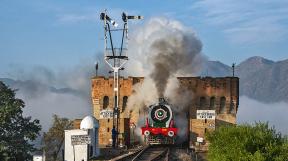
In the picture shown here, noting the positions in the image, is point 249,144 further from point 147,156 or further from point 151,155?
point 151,155

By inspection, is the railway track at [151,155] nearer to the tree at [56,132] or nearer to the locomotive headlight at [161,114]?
the locomotive headlight at [161,114]

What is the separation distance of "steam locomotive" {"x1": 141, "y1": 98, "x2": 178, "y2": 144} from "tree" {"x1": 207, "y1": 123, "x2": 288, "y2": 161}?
9.46 meters

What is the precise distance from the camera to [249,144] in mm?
41438

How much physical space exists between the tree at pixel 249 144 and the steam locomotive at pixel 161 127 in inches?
373

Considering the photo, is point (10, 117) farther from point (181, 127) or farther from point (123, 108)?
point (123, 108)

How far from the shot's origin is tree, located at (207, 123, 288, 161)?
128ft

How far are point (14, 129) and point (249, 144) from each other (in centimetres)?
1907

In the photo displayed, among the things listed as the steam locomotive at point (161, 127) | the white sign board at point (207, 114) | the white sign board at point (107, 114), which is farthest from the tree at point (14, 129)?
the white sign board at point (207, 114)

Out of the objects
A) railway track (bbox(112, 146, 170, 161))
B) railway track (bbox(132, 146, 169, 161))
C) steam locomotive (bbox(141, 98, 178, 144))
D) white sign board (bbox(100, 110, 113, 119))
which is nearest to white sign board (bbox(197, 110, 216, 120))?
steam locomotive (bbox(141, 98, 178, 144))

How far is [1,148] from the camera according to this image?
145ft

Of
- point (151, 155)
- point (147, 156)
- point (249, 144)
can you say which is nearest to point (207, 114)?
point (151, 155)

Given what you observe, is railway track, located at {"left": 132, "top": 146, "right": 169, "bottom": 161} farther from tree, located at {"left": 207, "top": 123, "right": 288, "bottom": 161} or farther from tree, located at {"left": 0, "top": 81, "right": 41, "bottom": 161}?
tree, located at {"left": 0, "top": 81, "right": 41, "bottom": 161}

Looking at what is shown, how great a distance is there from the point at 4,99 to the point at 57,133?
35.4 meters

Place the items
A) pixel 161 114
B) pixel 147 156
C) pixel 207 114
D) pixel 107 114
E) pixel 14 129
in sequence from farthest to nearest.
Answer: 1. pixel 107 114
2. pixel 207 114
3. pixel 161 114
4. pixel 14 129
5. pixel 147 156
